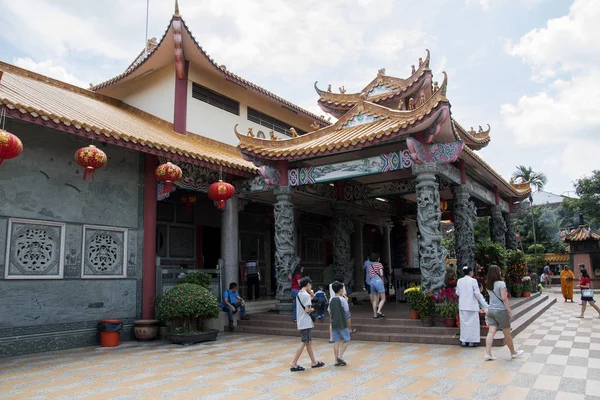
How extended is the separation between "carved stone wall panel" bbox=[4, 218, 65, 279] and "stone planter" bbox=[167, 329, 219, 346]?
7.72 ft

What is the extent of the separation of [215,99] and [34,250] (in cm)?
724

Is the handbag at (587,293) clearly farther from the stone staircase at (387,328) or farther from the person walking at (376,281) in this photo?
the person walking at (376,281)

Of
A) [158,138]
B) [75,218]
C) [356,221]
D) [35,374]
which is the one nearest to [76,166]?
[75,218]

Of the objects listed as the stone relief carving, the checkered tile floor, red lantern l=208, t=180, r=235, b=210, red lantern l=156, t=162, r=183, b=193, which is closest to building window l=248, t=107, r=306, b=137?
the stone relief carving

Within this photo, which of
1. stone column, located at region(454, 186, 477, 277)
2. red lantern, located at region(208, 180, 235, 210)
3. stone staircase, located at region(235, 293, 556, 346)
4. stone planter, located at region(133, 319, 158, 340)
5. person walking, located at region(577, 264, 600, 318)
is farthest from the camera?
stone column, located at region(454, 186, 477, 277)

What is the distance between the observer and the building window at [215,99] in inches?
505

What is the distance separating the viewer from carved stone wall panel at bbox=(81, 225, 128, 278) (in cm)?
842

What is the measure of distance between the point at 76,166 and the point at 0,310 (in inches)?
112

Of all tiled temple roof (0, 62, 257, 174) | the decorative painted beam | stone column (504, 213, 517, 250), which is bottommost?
stone column (504, 213, 517, 250)

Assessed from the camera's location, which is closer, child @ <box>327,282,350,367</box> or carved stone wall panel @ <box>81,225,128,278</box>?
child @ <box>327,282,350,367</box>

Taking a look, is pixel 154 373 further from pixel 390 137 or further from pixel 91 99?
pixel 91 99

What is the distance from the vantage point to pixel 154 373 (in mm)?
5914

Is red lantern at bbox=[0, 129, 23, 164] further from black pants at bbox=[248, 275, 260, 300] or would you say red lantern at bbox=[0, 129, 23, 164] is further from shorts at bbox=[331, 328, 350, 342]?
black pants at bbox=[248, 275, 260, 300]

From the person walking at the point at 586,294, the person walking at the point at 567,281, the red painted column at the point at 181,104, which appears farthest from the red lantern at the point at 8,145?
the person walking at the point at 567,281
